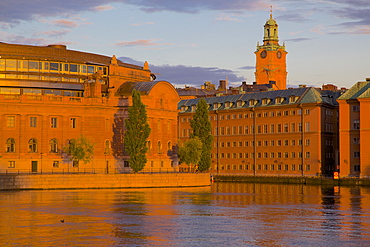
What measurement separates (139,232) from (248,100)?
387 feet

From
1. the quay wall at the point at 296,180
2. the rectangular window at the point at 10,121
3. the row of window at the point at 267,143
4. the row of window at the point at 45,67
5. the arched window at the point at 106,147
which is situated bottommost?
the quay wall at the point at 296,180

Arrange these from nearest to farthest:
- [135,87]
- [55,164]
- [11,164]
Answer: [11,164]
[55,164]
[135,87]

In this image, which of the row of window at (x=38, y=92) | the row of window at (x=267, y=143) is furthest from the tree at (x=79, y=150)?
the row of window at (x=267, y=143)

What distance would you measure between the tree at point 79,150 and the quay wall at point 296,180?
139 ft

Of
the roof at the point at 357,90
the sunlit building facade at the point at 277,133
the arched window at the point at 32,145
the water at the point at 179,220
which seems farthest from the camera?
the sunlit building facade at the point at 277,133

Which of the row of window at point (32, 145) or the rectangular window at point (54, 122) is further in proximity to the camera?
the rectangular window at point (54, 122)

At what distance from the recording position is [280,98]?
166 m

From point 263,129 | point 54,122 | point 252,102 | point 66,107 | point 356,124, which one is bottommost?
point 54,122

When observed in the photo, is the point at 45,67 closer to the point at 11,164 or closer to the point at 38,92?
the point at 38,92

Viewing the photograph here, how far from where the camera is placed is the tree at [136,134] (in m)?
122

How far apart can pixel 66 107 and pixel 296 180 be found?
156 feet

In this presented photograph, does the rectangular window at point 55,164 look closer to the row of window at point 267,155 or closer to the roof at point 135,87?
the roof at point 135,87

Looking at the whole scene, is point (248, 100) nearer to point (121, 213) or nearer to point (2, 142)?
point (2, 142)

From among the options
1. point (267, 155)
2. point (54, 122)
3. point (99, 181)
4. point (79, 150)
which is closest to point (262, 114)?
point (267, 155)
